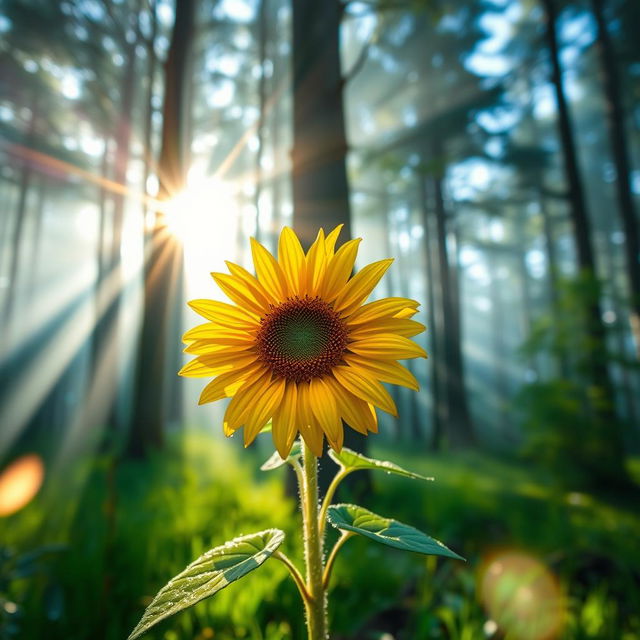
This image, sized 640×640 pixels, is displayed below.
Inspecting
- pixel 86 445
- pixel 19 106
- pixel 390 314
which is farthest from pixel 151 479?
pixel 19 106

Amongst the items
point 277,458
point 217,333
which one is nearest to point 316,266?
point 217,333

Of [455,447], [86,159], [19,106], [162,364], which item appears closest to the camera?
[162,364]

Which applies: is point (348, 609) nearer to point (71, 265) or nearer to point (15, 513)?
point (15, 513)

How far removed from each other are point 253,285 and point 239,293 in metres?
0.04

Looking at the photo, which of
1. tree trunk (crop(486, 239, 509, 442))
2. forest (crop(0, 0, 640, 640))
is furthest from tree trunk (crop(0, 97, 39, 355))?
tree trunk (crop(486, 239, 509, 442))

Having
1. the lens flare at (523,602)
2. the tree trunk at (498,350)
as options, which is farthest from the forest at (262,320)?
the tree trunk at (498,350)

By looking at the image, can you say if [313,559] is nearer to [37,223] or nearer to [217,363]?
[217,363]

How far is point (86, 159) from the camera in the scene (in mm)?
14219

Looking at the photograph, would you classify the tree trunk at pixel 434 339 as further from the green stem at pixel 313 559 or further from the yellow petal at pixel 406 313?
the green stem at pixel 313 559

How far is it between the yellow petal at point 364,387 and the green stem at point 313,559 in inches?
6.6

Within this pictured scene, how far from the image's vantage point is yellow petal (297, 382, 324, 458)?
35.1 inches

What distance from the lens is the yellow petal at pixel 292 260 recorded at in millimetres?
997

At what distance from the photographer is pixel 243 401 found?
972 mm

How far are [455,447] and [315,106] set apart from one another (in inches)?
445
